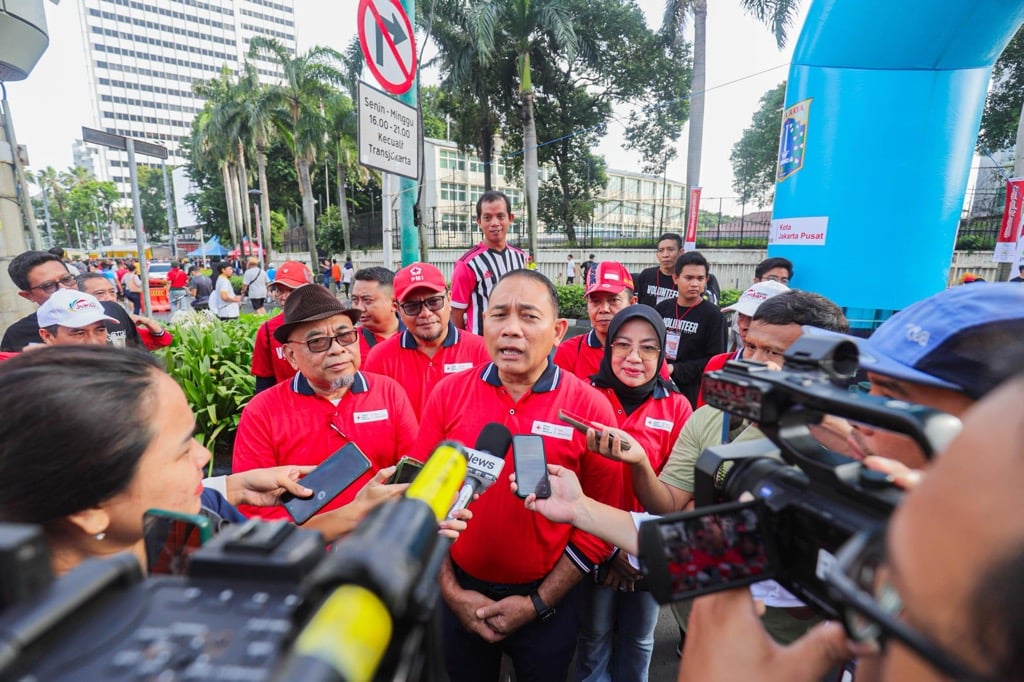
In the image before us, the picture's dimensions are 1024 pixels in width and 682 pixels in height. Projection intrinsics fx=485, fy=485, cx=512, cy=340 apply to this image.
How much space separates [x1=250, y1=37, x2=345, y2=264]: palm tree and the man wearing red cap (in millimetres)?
28057

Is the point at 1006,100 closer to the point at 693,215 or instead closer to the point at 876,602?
the point at 693,215

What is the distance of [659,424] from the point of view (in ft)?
8.95

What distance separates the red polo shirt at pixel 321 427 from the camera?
2.37 m

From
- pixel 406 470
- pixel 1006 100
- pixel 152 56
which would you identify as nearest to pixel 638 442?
pixel 406 470

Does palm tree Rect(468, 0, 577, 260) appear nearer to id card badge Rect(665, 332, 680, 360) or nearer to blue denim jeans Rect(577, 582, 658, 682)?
id card badge Rect(665, 332, 680, 360)

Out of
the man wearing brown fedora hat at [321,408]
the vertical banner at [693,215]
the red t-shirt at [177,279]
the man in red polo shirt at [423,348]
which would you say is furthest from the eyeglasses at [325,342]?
the red t-shirt at [177,279]

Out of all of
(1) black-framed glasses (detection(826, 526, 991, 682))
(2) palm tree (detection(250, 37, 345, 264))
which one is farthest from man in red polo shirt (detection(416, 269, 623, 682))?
(2) palm tree (detection(250, 37, 345, 264))

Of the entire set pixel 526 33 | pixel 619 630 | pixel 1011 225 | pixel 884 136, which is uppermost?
pixel 526 33

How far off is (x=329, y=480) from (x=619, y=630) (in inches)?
74.9

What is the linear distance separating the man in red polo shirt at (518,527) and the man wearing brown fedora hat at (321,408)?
0.33 m

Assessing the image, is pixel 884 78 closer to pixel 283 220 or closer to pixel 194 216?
pixel 283 220

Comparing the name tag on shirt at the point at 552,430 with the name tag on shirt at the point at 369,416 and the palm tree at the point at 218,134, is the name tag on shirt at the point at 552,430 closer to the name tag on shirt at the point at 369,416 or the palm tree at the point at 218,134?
the name tag on shirt at the point at 369,416

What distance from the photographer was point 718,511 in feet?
3.20

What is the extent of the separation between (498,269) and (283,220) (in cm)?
4471
